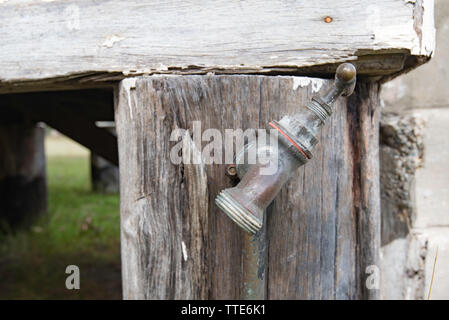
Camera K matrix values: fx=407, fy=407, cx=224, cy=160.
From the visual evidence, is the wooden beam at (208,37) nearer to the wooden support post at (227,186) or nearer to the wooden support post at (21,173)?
the wooden support post at (227,186)

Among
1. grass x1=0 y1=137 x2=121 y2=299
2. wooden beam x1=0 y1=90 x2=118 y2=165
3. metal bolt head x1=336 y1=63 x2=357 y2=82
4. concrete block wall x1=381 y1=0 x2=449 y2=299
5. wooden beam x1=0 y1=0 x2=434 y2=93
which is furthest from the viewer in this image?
grass x1=0 y1=137 x2=121 y2=299

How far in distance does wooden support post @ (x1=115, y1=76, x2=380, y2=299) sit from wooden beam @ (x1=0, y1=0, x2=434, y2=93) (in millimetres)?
67

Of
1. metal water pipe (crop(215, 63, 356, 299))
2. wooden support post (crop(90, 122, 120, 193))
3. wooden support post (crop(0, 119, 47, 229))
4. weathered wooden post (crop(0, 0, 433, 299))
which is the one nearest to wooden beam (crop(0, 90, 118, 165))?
weathered wooden post (crop(0, 0, 433, 299))

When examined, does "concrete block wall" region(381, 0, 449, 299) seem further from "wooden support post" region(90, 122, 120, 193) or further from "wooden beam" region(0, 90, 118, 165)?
"wooden support post" region(90, 122, 120, 193)

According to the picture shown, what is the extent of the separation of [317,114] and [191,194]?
0.41 metres

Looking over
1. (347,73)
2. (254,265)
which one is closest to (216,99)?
(347,73)

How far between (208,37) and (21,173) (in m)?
3.27

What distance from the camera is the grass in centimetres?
291

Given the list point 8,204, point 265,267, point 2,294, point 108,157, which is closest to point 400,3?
point 265,267

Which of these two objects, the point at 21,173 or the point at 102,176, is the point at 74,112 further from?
the point at 102,176

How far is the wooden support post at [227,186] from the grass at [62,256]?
6.40 ft

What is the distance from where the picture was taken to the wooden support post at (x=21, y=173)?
12.1ft

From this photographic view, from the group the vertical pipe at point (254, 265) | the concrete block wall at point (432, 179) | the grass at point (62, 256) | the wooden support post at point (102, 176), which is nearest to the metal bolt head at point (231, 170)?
the vertical pipe at point (254, 265)

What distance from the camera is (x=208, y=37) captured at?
1147mm
